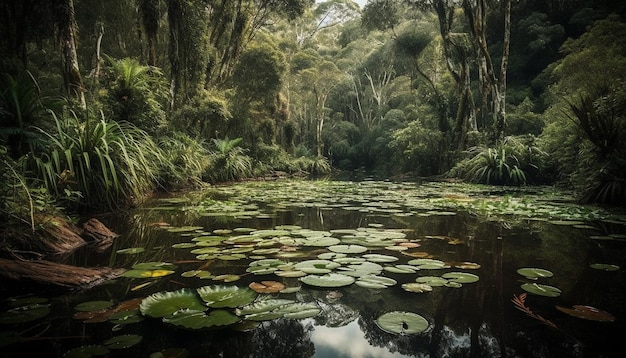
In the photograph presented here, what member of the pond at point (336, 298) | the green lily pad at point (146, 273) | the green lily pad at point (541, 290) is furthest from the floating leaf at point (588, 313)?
the green lily pad at point (146, 273)

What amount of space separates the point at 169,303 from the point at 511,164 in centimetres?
904

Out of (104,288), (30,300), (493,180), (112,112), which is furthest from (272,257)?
(493,180)

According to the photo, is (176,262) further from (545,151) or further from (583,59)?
(583,59)

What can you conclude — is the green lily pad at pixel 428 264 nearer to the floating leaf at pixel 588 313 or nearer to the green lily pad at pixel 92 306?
the floating leaf at pixel 588 313

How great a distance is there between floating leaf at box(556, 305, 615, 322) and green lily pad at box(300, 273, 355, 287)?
2.79 feet

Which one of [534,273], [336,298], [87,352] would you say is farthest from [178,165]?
[534,273]

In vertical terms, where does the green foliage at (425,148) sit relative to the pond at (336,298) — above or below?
above

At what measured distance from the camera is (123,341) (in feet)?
3.21

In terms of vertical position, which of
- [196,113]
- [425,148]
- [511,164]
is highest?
[196,113]

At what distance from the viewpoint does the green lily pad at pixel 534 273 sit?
1.60 metres

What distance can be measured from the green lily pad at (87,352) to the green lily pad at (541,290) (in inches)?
64.8

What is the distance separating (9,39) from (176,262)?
686 centimetres

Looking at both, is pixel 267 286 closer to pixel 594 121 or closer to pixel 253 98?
pixel 594 121

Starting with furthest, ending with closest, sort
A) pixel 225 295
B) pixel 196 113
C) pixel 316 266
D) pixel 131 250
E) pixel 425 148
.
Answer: pixel 425 148, pixel 196 113, pixel 131 250, pixel 316 266, pixel 225 295
